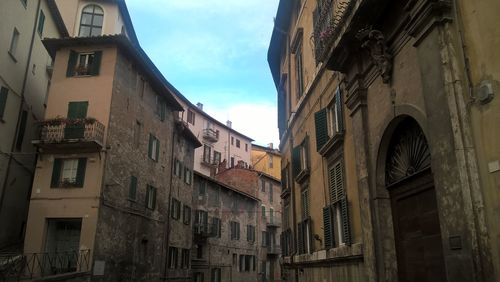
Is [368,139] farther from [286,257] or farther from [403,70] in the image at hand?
[286,257]

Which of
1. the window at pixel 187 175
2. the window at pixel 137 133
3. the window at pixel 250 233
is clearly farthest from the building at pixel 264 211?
the window at pixel 137 133

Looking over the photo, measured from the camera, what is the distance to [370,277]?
30.4 ft

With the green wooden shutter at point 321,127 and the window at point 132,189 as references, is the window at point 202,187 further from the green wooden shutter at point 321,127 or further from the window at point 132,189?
the green wooden shutter at point 321,127

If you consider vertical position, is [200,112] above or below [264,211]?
above

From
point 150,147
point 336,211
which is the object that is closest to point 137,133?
point 150,147

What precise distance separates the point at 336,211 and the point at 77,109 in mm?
15735

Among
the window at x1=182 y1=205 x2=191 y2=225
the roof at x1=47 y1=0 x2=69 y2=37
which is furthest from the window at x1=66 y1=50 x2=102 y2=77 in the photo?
the window at x1=182 y1=205 x2=191 y2=225

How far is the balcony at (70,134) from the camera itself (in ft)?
70.9

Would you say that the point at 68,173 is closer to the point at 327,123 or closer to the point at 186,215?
the point at 327,123

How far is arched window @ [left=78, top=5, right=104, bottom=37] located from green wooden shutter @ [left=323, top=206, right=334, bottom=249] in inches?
863

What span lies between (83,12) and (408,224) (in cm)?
2727

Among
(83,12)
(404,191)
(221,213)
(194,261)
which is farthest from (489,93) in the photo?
(221,213)

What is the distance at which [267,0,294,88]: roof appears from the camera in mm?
19906

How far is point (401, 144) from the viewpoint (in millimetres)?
8852
